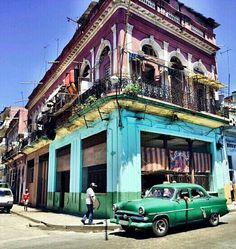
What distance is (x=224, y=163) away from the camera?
57.5ft

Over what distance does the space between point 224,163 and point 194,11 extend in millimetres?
9484

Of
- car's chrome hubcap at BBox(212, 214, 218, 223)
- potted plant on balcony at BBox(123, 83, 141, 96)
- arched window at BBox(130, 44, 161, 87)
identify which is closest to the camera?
car's chrome hubcap at BBox(212, 214, 218, 223)

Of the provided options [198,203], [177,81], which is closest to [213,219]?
[198,203]

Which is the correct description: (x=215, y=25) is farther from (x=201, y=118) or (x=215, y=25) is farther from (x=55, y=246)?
(x=55, y=246)

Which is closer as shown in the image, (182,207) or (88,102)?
(182,207)

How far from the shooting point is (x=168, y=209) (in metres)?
8.80

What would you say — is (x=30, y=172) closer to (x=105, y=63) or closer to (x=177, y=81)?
(x=105, y=63)

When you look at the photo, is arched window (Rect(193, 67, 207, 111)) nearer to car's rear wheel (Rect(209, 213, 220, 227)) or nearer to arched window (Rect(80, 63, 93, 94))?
arched window (Rect(80, 63, 93, 94))

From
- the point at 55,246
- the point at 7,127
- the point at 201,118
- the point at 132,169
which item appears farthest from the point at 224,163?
the point at 7,127

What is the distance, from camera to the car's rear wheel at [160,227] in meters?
8.43

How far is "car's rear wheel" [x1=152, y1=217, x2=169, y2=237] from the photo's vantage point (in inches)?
332

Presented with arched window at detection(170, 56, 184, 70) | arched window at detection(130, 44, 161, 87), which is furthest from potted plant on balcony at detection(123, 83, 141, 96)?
arched window at detection(170, 56, 184, 70)

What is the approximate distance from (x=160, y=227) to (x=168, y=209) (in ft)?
1.89

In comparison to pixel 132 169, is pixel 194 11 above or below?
above
